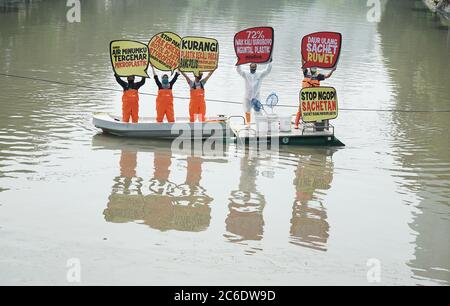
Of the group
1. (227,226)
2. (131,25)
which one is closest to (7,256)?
(227,226)

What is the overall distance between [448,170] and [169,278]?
29.0ft

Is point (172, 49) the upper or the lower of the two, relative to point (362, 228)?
upper

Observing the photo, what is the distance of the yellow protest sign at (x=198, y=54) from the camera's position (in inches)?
849

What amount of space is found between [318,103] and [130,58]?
4629mm

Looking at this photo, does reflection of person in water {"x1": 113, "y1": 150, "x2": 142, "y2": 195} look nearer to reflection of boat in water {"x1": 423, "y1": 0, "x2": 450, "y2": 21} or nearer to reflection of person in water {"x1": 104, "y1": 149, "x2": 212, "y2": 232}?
reflection of person in water {"x1": 104, "y1": 149, "x2": 212, "y2": 232}

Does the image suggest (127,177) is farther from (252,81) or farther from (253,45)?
(253,45)

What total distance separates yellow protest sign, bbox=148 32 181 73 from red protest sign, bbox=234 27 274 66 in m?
1.47

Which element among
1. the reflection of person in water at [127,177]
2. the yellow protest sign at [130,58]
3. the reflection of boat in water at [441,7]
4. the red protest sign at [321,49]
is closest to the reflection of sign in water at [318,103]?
the red protest sign at [321,49]

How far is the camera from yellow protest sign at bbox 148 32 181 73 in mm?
21547

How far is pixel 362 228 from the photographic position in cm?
1588

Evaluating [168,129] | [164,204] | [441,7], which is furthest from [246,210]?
[441,7]

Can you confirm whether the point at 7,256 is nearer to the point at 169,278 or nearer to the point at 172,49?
the point at 169,278

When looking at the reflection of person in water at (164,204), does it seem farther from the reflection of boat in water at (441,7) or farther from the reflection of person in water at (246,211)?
the reflection of boat in water at (441,7)
